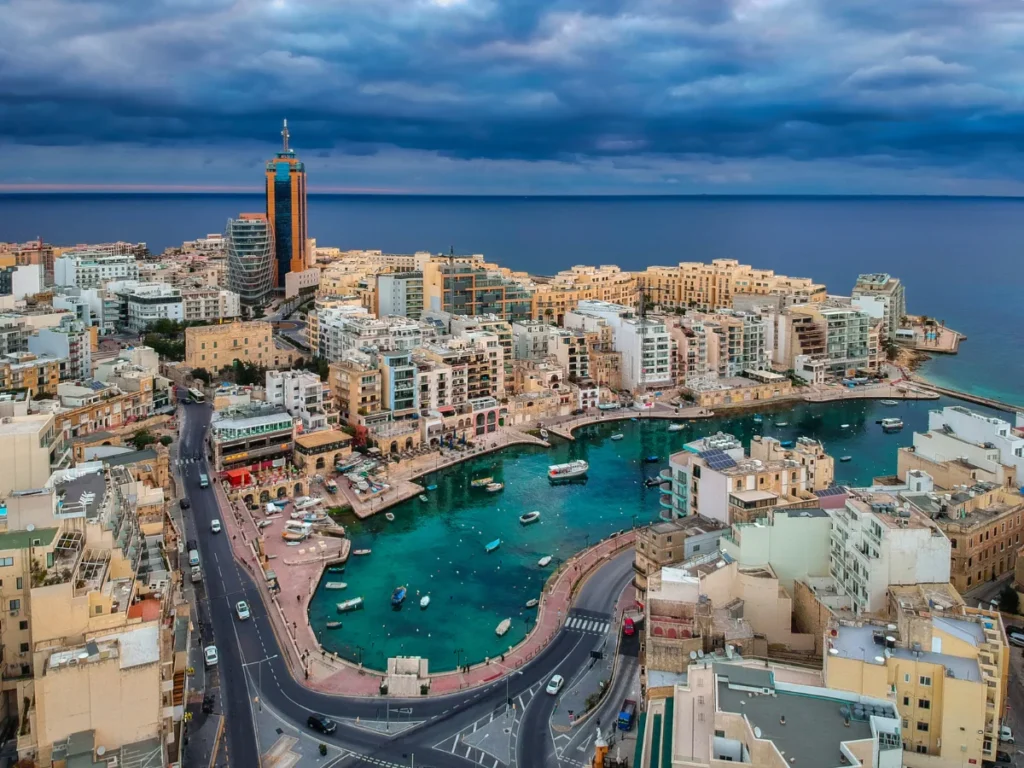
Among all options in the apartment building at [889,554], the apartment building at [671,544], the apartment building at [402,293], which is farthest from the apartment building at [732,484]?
the apartment building at [402,293]

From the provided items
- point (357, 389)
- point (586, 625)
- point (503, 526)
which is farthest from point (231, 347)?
point (586, 625)

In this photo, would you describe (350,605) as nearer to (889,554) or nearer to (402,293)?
(889,554)

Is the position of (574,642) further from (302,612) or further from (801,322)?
(801,322)

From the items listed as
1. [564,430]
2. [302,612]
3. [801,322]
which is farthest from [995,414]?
[302,612]

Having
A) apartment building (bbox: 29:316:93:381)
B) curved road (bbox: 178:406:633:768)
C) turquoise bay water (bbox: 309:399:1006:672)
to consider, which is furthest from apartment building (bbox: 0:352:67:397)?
curved road (bbox: 178:406:633:768)

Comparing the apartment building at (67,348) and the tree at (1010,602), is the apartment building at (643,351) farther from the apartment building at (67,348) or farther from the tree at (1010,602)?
the tree at (1010,602)
